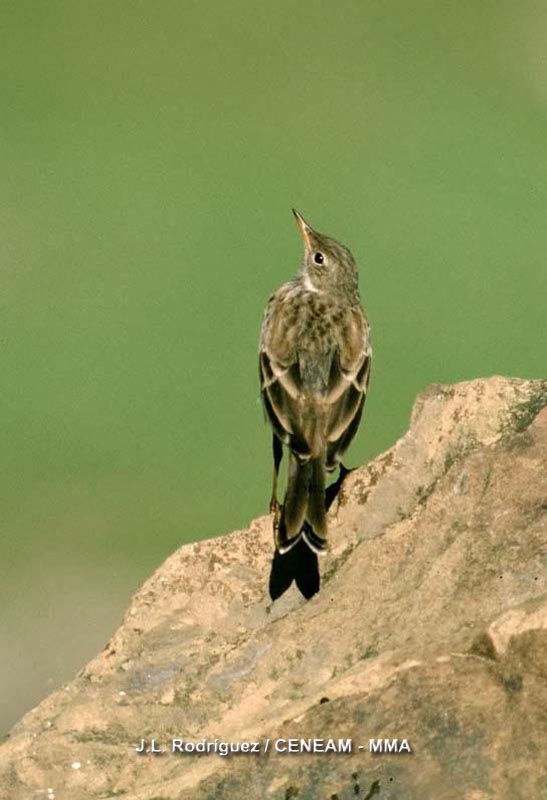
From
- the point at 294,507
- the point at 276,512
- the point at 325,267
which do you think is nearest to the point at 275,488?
the point at 276,512

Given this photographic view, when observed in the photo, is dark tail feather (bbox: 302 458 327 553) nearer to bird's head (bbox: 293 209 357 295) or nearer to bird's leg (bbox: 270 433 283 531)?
bird's leg (bbox: 270 433 283 531)

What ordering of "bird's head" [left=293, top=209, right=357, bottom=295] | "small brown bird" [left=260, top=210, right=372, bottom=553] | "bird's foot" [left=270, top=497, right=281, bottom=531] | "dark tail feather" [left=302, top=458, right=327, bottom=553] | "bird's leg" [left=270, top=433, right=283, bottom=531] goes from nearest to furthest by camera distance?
"dark tail feather" [left=302, top=458, right=327, bottom=553]
"small brown bird" [left=260, top=210, right=372, bottom=553]
"bird's foot" [left=270, top=497, right=281, bottom=531]
"bird's leg" [left=270, top=433, right=283, bottom=531]
"bird's head" [left=293, top=209, right=357, bottom=295]

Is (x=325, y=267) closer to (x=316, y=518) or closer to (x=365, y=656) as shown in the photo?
(x=316, y=518)

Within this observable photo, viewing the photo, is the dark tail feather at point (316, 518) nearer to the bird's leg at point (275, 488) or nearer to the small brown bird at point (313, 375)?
the small brown bird at point (313, 375)

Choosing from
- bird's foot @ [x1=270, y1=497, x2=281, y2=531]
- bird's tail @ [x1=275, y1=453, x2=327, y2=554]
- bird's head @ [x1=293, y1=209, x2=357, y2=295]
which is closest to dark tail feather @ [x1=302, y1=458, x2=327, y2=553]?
bird's tail @ [x1=275, y1=453, x2=327, y2=554]

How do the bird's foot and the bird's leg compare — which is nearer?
the bird's foot

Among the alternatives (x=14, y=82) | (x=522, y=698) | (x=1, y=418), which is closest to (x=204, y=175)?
(x=14, y=82)

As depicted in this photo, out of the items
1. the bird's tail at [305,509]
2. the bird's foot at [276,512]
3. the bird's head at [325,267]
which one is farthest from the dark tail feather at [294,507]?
the bird's head at [325,267]
